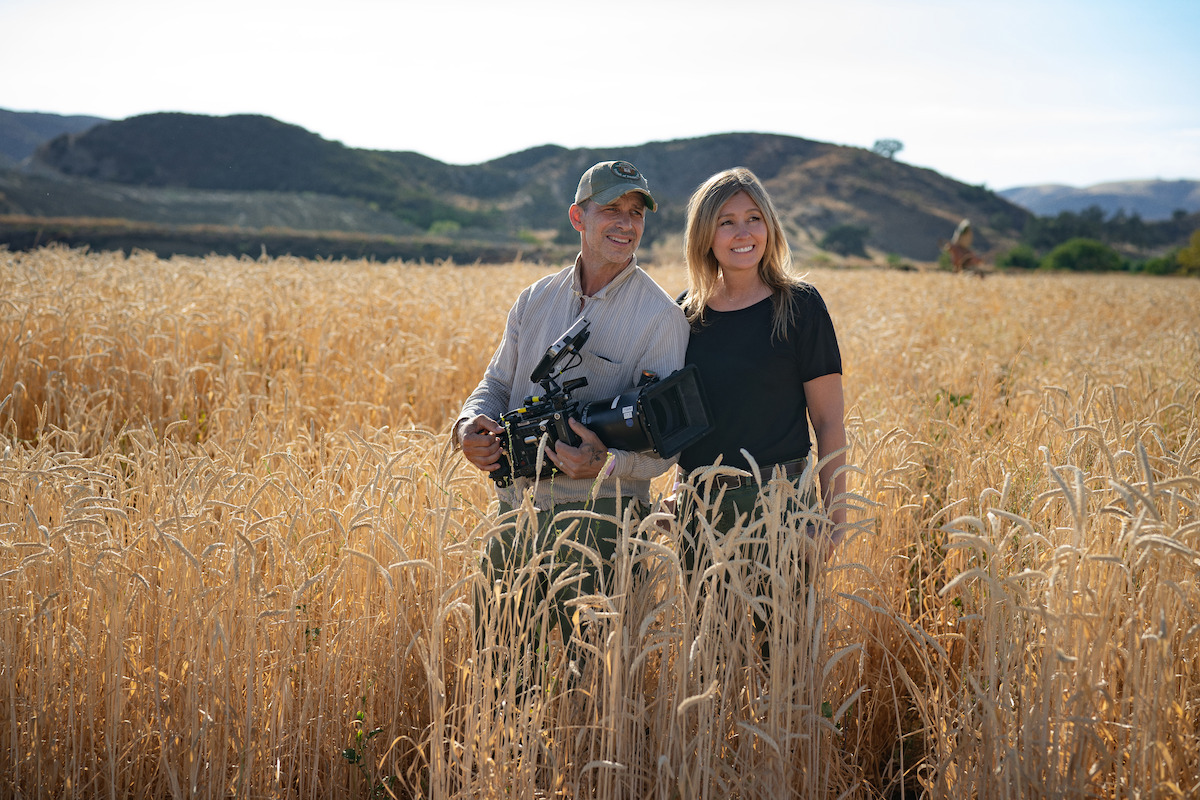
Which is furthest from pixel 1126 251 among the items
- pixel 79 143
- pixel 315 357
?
pixel 79 143

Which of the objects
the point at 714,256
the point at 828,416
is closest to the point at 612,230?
the point at 714,256

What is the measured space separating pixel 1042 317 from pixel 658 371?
34.2ft

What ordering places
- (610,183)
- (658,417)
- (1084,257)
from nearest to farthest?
(658,417) → (610,183) → (1084,257)

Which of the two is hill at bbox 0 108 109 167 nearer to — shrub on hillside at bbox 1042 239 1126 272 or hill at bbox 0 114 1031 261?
hill at bbox 0 114 1031 261

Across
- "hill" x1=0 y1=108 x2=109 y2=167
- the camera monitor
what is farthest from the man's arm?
"hill" x1=0 y1=108 x2=109 y2=167

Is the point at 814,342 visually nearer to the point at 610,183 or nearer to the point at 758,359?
the point at 758,359

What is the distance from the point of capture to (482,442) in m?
2.32

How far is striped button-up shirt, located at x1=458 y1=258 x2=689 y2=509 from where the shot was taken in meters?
2.44

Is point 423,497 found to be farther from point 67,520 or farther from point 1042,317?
point 1042,317

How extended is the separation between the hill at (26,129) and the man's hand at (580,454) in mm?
132466

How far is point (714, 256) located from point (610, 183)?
1.68 ft

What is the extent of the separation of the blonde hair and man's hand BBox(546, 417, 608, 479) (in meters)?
0.69

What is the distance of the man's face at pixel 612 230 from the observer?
2.46 m

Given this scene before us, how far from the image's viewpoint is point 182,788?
2.07 m
